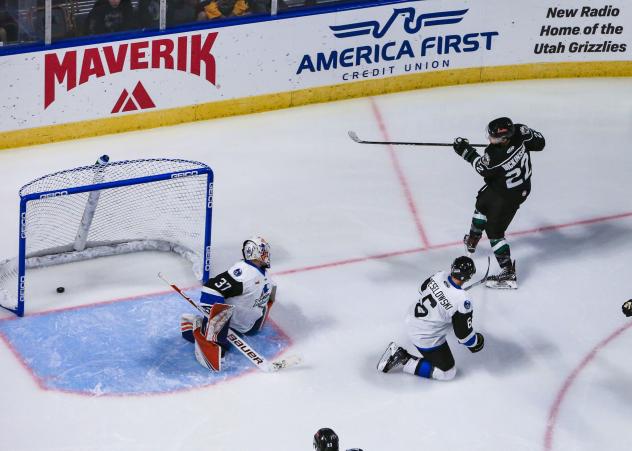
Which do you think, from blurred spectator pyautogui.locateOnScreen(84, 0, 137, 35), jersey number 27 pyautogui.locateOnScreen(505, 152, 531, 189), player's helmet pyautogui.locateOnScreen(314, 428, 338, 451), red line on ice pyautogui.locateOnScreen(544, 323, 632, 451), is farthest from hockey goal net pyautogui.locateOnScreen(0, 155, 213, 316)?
player's helmet pyautogui.locateOnScreen(314, 428, 338, 451)

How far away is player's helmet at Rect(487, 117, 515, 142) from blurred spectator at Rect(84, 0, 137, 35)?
139 inches

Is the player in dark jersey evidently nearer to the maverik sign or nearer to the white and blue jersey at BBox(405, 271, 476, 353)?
the white and blue jersey at BBox(405, 271, 476, 353)

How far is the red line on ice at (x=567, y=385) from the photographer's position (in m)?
7.65

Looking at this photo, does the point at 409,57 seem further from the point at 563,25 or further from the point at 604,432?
the point at 604,432

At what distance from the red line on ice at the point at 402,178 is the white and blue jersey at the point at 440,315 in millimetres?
1812

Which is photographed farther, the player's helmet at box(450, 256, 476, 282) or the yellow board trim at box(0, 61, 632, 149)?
the yellow board trim at box(0, 61, 632, 149)

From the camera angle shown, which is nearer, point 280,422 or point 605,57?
point 280,422

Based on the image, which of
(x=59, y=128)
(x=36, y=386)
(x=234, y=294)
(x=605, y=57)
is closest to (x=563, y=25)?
(x=605, y=57)

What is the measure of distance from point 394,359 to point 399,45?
460 centimetres

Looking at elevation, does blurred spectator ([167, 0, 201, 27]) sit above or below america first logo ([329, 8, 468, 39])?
above

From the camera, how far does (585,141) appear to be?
37.5ft

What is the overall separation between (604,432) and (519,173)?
2.03 meters

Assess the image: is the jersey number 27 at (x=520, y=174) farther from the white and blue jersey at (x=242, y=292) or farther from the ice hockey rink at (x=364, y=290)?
the white and blue jersey at (x=242, y=292)

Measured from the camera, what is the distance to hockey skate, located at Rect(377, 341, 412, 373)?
8.07 meters
